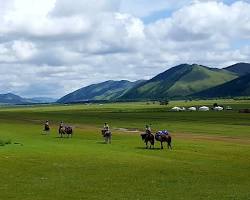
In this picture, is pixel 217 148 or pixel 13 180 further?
pixel 217 148

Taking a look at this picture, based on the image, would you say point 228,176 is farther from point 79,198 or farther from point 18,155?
point 18,155

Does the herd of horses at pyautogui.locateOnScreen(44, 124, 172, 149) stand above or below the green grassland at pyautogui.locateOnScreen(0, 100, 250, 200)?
above

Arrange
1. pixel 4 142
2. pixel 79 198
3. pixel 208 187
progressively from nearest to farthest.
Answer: pixel 79 198 < pixel 208 187 < pixel 4 142

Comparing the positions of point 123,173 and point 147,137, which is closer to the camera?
point 123,173

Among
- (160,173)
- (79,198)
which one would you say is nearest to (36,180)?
(79,198)

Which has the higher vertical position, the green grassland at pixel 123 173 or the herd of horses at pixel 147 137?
the herd of horses at pixel 147 137

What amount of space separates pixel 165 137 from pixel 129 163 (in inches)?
607

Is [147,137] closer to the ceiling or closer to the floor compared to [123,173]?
closer to the ceiling

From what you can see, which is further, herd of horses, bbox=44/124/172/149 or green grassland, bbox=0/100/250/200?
herd of horses, bbox=44/124/172/149

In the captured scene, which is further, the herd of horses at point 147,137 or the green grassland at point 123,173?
the herd of horses at point 147,137

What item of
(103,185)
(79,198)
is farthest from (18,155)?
(79,198)

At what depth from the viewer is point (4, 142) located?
58.3 metres

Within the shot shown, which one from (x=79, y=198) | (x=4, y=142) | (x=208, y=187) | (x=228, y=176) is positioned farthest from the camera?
(x=4, y=142)

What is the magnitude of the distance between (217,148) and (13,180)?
1167 inches
